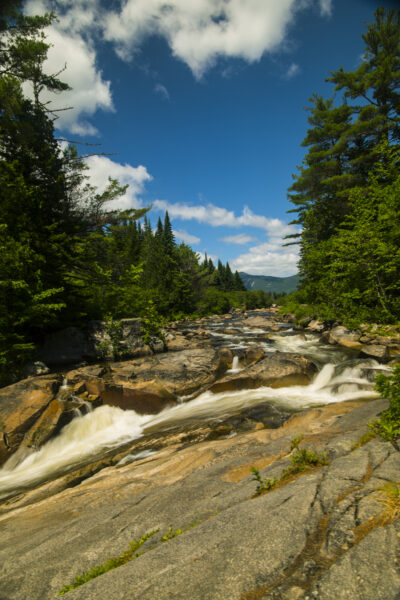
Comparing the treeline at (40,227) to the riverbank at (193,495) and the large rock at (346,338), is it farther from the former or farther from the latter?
the large rock at (346,338)

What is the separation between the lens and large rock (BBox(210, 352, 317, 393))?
11.6 m

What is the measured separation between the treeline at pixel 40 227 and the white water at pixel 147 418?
3.98 metres

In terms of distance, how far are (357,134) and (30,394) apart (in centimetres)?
2875

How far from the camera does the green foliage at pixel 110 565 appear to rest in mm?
2564

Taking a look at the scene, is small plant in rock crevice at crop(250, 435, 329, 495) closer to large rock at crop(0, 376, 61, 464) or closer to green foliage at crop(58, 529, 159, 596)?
green foliage at crop(58, 529, 159, 596)

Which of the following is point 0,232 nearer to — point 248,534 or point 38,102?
point 38,102

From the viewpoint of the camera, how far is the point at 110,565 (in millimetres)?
2635

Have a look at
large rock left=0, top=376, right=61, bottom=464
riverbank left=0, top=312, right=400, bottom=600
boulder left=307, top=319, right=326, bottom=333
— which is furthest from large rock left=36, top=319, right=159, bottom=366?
boulder left=307, top=319, right=326, bottom=333

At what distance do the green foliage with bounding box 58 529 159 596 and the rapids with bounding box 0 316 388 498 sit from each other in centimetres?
457

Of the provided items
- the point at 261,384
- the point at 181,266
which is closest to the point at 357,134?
the point at 261,384

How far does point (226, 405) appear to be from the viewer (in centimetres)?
1033

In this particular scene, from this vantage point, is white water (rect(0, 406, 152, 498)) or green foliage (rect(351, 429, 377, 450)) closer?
green foliage (rect(351, 429, 377, 450))

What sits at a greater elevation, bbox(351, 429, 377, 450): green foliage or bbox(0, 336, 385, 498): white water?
bbox(351, 429, 377, 450): green foliage

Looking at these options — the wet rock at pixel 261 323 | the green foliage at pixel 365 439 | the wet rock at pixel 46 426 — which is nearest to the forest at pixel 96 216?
the wet rock at pixel 46 426
